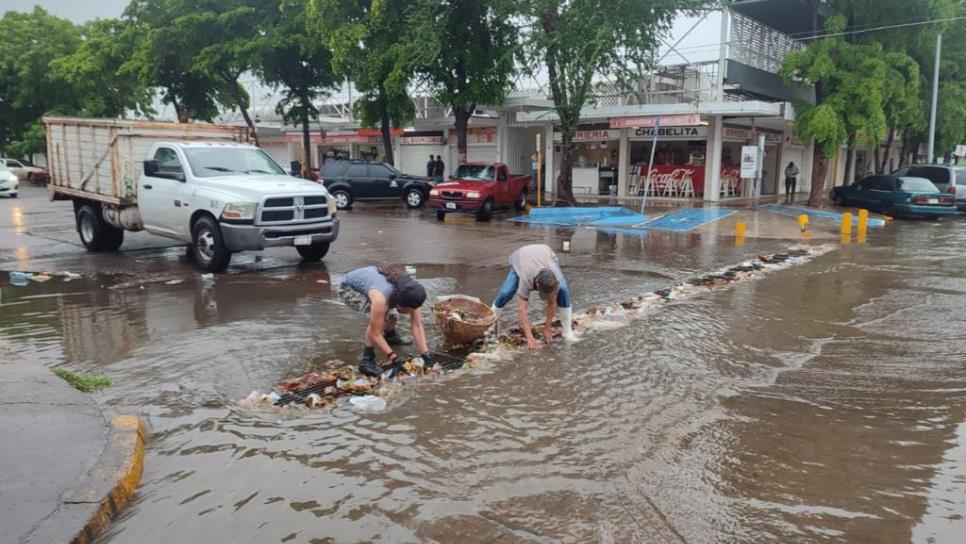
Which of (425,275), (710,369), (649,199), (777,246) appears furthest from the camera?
(649,199)

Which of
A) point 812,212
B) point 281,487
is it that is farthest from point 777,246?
point 281,487

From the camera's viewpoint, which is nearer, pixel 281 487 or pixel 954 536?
pixel 954 536

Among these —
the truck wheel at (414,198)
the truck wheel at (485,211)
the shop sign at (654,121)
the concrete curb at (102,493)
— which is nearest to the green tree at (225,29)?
the truck wheel at (414,198)

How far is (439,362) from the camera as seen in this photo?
6.74 meters

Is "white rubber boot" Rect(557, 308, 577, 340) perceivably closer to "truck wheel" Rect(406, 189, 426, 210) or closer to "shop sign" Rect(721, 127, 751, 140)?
"truck wheel" Rect(406, 189, 426, 210)

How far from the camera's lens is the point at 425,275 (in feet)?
38.0

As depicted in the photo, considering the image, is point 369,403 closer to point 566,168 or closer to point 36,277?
point 36,277

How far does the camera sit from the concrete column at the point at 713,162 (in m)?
26.1

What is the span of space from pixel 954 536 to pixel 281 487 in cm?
380

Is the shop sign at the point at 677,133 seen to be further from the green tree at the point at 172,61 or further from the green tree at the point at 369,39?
the green tree at the point at 172,61

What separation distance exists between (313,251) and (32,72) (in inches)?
1588

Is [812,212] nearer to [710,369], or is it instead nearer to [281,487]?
[710,369]

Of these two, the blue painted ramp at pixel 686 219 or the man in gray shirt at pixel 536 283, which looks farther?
the blue painted ramp at pixel 686 219

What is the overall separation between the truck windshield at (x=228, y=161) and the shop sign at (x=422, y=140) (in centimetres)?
2284
